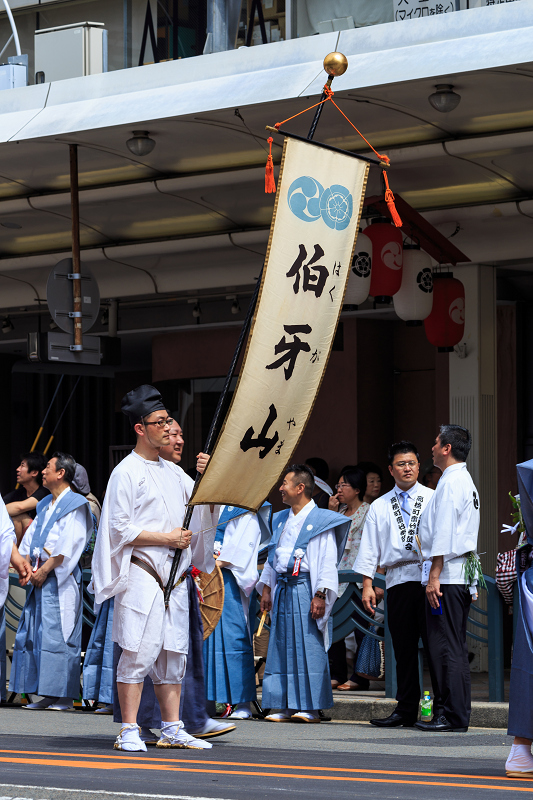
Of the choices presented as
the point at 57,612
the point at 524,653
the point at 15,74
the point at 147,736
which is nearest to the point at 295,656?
the point at 57,612

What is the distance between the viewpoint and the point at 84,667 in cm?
846

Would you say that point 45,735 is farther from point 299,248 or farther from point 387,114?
point 387,114

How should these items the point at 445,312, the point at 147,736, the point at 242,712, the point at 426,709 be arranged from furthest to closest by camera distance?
the point at 445,312 → the point at 242,712 → the point at 426,709 → the point at 147,736

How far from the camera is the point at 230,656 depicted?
8086 millimetres

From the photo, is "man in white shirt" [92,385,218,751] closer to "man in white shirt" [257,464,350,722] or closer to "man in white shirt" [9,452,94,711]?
"man in white shirt" [257,464,350,722]

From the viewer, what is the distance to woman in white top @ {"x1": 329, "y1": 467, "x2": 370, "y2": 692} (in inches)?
358

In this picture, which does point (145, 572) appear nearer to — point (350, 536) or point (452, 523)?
point (452, 523)

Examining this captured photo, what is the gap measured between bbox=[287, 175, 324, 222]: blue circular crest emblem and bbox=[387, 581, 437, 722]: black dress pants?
266cm

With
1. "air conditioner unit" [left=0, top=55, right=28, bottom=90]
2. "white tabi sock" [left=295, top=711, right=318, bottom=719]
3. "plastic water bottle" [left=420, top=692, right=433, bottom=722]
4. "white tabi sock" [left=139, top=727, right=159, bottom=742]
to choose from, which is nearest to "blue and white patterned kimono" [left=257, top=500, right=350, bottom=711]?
"white tabi sock" [left=295, top=711, right=318, bottom=719]

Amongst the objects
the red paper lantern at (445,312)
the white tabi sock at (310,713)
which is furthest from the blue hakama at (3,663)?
the red paper lantern at (445,312)

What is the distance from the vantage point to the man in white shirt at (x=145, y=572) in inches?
232

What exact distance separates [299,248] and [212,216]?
16.2 feet

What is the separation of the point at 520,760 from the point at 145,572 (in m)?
1.95

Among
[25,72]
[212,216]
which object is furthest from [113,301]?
[25,72]
